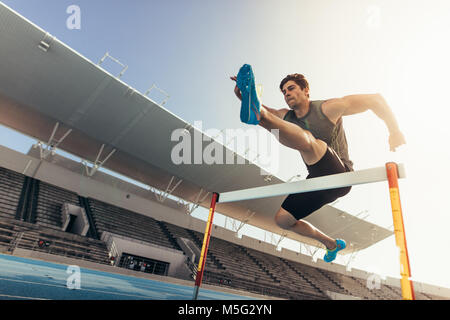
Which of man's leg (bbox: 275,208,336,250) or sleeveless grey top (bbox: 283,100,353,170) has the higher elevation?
sleeveless grey top (bbox: 283,100,353,170)

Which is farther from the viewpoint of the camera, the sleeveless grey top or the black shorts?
the sleeveless grey top

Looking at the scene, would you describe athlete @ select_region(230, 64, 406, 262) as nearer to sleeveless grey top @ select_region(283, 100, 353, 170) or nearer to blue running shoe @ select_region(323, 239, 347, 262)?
sleeveless grey top @ select_region(283, 100, 353, 170)

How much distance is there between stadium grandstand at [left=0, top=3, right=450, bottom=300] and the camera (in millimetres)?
11461

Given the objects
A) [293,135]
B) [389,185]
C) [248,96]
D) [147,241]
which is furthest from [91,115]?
[389,185]

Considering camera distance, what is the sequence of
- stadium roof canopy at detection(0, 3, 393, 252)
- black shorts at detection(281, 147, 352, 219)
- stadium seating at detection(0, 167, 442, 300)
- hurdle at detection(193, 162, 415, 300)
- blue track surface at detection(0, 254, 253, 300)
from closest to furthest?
1. hurdle at detection(193, 162, 415, 300)
2. blue track surface at detection(0, 254, 253, 300)
3. black shorts at detection(281, 147, 352, 219)
4. stadium seating at detection(0, 167, 442, 300)
5. stadium roof canopy at detection(0, 3, 393, 252)

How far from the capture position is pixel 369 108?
8.46 feet

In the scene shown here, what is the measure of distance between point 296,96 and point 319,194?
3.56 feet

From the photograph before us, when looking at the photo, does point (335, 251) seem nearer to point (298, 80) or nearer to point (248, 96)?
point (298, 80)

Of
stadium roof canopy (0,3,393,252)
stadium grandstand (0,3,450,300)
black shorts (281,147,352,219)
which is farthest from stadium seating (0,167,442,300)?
black shorts (281,147,352,219)

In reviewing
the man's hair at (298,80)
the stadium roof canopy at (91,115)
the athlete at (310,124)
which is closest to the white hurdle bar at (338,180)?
the athlete at (310,124)

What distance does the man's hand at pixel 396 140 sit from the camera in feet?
7.89

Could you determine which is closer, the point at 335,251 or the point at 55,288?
the point at 55,288

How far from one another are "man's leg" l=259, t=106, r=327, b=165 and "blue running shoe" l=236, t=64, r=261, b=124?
67 mm
